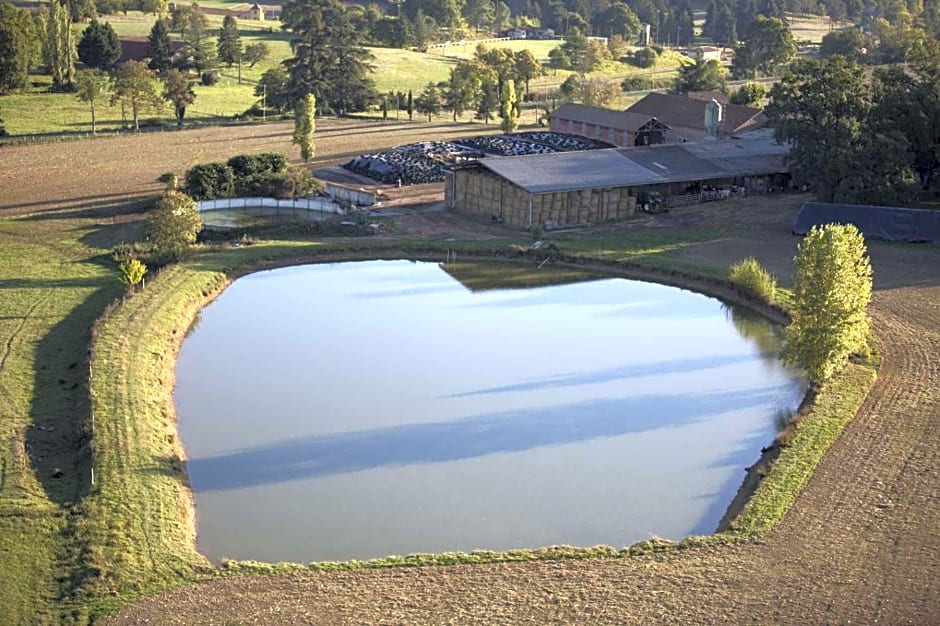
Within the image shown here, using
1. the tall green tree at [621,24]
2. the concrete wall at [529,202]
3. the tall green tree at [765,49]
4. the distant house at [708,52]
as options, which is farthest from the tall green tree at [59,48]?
the tall green tree at [621,24]

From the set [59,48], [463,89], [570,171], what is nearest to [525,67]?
[463,89]

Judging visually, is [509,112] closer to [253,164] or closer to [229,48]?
[253,164]

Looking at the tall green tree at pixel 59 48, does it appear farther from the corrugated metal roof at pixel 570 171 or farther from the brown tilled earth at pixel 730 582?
the brown tilled earth at pixel 730 582

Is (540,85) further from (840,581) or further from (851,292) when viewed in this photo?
(840,581)

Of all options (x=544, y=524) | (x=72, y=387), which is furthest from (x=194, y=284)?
(x=544, y=524)

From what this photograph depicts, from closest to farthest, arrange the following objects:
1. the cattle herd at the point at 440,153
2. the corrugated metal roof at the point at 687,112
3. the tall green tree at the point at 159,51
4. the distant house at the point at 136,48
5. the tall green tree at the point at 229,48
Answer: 1. the cattle herd at the point at 440,153
2. the corrugated metal roof at the point at 687,112
3. the tall green tree at the point at 159,51
4. the distant house at the point at 136,48
5. the tall green tree at the point at 229,48
